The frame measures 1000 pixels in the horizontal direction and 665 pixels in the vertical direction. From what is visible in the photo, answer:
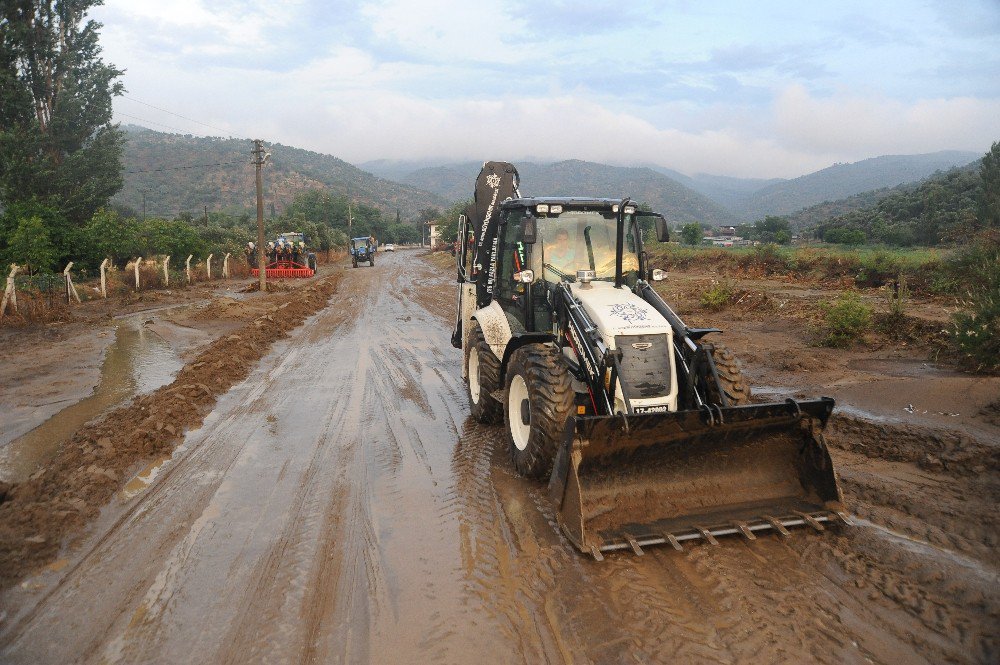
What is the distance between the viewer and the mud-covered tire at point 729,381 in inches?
199

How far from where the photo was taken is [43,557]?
4.20 meters

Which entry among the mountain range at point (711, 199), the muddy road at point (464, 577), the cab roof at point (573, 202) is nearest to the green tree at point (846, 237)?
the muddy road at point (464, 577)

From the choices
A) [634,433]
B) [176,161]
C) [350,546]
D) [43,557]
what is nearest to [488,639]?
[350,546]

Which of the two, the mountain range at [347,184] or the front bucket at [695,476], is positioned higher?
the mountain range at [347,184]

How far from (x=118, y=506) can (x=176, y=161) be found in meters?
113

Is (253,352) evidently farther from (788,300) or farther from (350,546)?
(788,300)

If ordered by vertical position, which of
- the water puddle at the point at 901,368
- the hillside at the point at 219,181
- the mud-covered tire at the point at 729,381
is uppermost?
the hillside at the point at 219,181

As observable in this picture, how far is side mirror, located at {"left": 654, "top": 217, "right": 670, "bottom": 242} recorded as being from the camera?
19.8 feet

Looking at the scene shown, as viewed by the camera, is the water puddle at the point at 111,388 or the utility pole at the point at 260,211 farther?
the utility pole at the point at 260,211

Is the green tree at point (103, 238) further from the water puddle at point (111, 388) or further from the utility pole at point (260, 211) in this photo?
the water puddle at point (111, 388)

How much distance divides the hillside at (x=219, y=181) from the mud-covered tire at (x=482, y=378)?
256 feet

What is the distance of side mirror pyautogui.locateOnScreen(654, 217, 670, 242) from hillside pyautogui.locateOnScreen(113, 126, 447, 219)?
262 feet

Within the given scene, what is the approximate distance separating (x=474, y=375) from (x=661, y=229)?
8.98 feet

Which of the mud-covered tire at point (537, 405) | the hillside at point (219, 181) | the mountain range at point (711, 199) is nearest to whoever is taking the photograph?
the mud-covered tire at point (537, 405)
